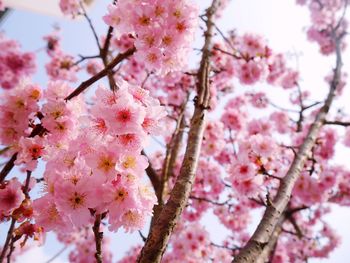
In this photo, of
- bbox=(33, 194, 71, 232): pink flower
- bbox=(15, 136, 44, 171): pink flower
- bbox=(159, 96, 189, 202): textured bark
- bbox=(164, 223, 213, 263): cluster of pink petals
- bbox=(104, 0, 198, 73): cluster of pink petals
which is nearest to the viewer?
bbox=(33, 194, 71, 232): pink flower

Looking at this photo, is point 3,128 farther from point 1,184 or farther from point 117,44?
point 117,44

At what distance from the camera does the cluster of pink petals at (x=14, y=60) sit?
9.13 metres

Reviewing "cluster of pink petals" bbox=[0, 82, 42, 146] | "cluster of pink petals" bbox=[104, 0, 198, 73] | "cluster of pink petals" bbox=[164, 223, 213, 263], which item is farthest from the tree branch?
"cluster of pink petals" bbox=[164, 223, 213, 263]

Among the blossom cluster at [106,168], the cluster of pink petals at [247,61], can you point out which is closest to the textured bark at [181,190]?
the blossom cluster at [106,168]

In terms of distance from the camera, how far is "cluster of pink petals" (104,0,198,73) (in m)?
2.64

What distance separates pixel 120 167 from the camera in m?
1.52

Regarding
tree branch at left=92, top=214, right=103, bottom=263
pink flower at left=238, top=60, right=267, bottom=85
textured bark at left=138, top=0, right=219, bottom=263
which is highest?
pink flower at left=238, top=60, right=267, bottom=85

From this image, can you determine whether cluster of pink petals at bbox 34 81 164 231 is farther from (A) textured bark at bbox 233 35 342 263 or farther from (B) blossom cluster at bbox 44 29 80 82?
(B) blossom cluster at bbox 44 29 80 82

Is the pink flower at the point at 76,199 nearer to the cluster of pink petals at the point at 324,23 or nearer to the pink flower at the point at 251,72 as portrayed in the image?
the pink flower at the point at 251,72

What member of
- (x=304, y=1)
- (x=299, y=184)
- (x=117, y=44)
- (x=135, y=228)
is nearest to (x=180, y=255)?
(x=299, y=184)

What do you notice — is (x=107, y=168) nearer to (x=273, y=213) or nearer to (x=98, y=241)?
(x=98, y=241)

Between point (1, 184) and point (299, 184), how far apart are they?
5925 mm

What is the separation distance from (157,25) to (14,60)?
792 centimetres

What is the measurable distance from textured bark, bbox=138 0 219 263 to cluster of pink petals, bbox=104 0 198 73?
364 mm
